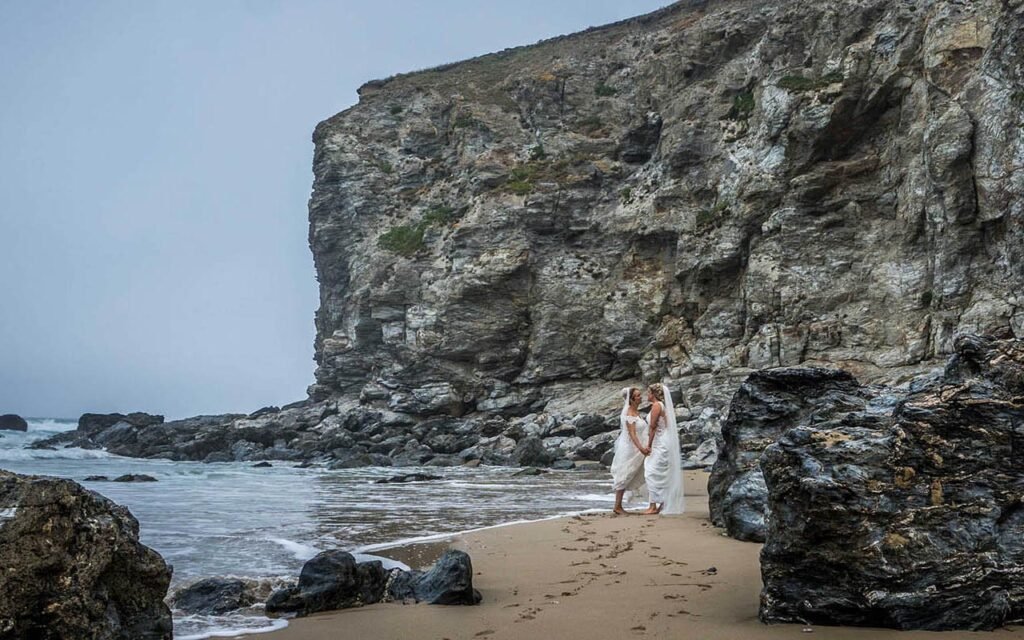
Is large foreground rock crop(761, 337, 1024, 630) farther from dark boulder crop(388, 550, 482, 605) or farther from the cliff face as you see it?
the cliff face

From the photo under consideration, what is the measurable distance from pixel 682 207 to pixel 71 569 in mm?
39028

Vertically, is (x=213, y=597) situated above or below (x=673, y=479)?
below

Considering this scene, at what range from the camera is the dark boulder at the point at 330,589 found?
4.97 meters

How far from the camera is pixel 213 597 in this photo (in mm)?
5352

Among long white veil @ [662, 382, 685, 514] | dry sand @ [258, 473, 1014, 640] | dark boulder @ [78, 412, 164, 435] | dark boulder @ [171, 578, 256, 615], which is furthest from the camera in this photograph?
dark boulder @ [78, 412, 164, 435]

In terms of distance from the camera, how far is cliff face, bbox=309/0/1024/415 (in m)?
27.8

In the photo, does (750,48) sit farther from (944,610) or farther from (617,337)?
(944,610)

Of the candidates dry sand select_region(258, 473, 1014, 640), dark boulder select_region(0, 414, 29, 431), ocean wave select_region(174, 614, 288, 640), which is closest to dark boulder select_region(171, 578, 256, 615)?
ocean wave select_region(174, 614, 288, 640)

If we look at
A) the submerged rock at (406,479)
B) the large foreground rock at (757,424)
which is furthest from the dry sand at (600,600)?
the submerged rock at (406,479)

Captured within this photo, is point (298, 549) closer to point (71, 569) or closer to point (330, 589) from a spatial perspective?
point (330, 589)

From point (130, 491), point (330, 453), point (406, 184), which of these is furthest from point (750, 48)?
point (130, 491)

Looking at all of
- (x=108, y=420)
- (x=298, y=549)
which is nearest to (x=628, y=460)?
(x=298, y=549)

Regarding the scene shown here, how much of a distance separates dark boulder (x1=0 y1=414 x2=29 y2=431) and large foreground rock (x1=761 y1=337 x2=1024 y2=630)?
257 feet

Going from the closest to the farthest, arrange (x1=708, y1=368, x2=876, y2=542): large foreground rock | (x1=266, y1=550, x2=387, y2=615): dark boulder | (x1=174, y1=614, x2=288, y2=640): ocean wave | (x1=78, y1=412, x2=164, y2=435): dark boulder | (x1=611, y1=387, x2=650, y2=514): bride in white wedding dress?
1. (x1=174, y1=614, x2=288, y2=640): ocean wave
2. (x1=266, y1=550, x2=387, y2=615): dark boulder
3. (x1=708, y1=368, x2=876, y2=542): large foreground rock
4. (x1=611, y1=387, x2=650, y2=514): bride in white wedding dress
5. (x1=78, y1=412, x2=164, y2=435): dark boulder
